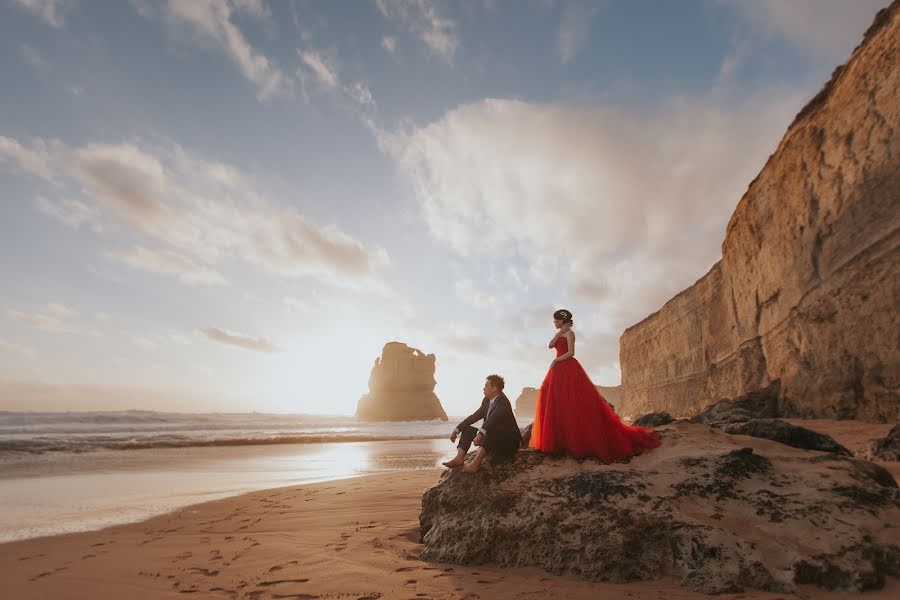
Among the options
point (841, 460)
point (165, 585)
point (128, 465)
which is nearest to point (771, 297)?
point (841, 460)

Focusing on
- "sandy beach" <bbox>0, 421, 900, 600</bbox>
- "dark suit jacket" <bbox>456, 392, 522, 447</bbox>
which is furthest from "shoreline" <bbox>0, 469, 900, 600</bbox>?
"dark suit jacket" <bbox>456, 392, 522, 447</bbox>

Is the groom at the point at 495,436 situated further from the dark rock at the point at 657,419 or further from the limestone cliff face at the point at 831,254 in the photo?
the limestone cliff face at the point at 831,254

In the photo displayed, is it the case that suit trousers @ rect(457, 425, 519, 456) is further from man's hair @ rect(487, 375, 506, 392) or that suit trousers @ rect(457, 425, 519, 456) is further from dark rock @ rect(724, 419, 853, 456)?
dark rock @ rect(724, 419, 853, 456)

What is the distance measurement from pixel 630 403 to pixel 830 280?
28936 mm

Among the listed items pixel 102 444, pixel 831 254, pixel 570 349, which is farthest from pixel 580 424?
pixel 102 444

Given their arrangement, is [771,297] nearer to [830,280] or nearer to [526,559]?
[830,280]

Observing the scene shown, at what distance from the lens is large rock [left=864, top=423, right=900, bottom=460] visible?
772 centimetres

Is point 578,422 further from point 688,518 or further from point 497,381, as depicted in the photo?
point 688,518

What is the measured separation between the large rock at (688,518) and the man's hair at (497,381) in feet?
2.84

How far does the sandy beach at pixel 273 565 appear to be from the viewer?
3.66 meters

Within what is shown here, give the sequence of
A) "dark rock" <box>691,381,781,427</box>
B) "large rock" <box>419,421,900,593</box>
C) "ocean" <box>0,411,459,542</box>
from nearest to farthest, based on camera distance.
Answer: "large rock" <box>419,421,900,593</box> < "ocean" <box>0,411,459,542</box> < "dark rock" <box>691,381,781,427</box>

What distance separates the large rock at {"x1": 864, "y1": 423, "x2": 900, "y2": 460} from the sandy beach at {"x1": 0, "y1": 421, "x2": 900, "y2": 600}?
453 mm

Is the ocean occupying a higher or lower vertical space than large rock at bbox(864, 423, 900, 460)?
lower

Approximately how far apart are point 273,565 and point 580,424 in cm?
338
